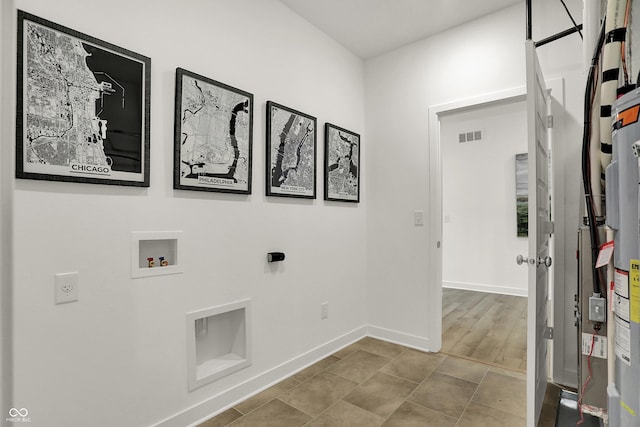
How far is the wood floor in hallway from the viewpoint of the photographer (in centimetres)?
275

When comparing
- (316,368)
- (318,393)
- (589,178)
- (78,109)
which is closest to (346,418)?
(318,393)

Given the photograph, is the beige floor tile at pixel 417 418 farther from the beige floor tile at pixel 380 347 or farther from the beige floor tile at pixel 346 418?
the beige floor tile at pixel 380 347

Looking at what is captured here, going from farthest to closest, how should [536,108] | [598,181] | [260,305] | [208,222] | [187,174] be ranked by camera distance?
[260,305], [208,222], [187,174], [536,108], [598,181]

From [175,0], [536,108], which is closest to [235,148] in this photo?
[175,0]

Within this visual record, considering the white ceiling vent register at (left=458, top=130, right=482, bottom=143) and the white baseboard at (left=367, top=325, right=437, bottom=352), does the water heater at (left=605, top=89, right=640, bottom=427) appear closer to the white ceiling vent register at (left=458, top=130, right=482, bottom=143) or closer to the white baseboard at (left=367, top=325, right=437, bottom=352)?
the white baseboard at (left=367, top=325, right=437, bottom=352)

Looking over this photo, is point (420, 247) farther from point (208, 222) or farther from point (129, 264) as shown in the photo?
point (129, 264)

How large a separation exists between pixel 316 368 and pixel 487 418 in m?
1.18

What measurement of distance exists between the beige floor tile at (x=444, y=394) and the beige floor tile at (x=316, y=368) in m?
0.70

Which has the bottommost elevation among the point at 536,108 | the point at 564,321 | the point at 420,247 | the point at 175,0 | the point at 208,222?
the point at 564,321

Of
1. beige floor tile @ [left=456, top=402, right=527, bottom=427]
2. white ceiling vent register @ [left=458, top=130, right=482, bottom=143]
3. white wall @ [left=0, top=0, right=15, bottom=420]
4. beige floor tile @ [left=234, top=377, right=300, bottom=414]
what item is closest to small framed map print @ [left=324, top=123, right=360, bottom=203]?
beige floor tile @ [left=234, top=377, right=300, bottom=414]

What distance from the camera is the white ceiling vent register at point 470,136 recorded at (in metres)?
5.32

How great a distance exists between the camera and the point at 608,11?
1137 millimetres

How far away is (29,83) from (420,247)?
272 centimetres

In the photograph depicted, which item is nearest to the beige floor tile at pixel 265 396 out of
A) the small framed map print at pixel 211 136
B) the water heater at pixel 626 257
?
the small framed map print at pixel 211 136
